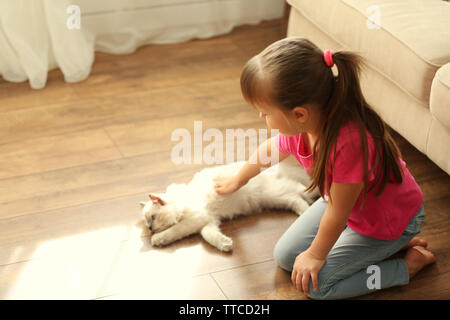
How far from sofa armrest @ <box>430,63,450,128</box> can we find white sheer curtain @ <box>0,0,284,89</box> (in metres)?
1.46

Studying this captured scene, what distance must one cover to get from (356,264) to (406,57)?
0.62m

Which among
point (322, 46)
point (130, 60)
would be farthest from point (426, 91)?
point (130, 60)

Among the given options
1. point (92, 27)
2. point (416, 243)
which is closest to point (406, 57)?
point (416, 243)

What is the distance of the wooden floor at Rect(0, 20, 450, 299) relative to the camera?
54.0 inches

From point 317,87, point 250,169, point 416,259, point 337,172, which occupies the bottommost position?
point 416,259

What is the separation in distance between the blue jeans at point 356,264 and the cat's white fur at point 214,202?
0.23 m

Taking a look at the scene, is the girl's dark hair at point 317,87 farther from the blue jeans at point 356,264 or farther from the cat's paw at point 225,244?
the cat's paw at point 225,244

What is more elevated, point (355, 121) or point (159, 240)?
point (355, 121)

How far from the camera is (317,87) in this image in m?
1.08

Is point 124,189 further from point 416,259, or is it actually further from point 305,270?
point 416,259

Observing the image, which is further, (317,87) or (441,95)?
(441,95)

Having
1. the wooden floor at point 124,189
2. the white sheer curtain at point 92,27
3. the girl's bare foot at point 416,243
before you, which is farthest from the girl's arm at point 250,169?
the white sheer curtain at point 92,27

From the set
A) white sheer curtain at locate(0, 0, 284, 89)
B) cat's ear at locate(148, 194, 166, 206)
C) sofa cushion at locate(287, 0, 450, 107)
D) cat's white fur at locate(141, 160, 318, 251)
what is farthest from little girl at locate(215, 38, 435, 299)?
white sheer curtain at locate(0, 0, 284, 89)
